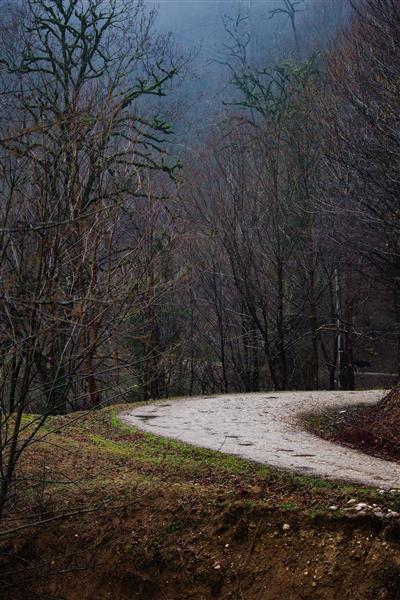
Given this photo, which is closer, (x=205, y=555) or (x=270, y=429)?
(x=205, y=555)

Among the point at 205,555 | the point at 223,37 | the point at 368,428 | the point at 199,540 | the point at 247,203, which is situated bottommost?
the point at 205,555

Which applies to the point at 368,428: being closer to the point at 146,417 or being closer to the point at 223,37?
the point at 146,417

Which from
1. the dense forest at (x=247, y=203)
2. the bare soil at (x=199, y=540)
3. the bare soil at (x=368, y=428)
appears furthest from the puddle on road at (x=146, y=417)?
the bare soil at (x=199, y=540)

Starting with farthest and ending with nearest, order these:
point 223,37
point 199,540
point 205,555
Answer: point 223,37, point 199,540, point 205,555

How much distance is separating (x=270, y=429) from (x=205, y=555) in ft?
15.0

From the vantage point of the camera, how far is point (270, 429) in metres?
10.2

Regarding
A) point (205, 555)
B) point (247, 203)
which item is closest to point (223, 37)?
point (247, 203)

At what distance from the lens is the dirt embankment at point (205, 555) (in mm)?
5211

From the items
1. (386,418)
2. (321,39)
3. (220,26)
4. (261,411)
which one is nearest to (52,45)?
(261,411)

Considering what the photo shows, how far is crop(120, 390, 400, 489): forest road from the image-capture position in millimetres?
7414

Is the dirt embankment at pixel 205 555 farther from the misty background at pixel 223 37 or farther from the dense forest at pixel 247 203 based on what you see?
the misty background at pixel 223 37

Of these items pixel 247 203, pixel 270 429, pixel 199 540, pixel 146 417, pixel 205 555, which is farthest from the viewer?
pixel 247 203

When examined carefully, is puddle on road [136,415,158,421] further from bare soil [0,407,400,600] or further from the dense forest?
bare soil [0,407,400,600]

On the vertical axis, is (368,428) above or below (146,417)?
below
